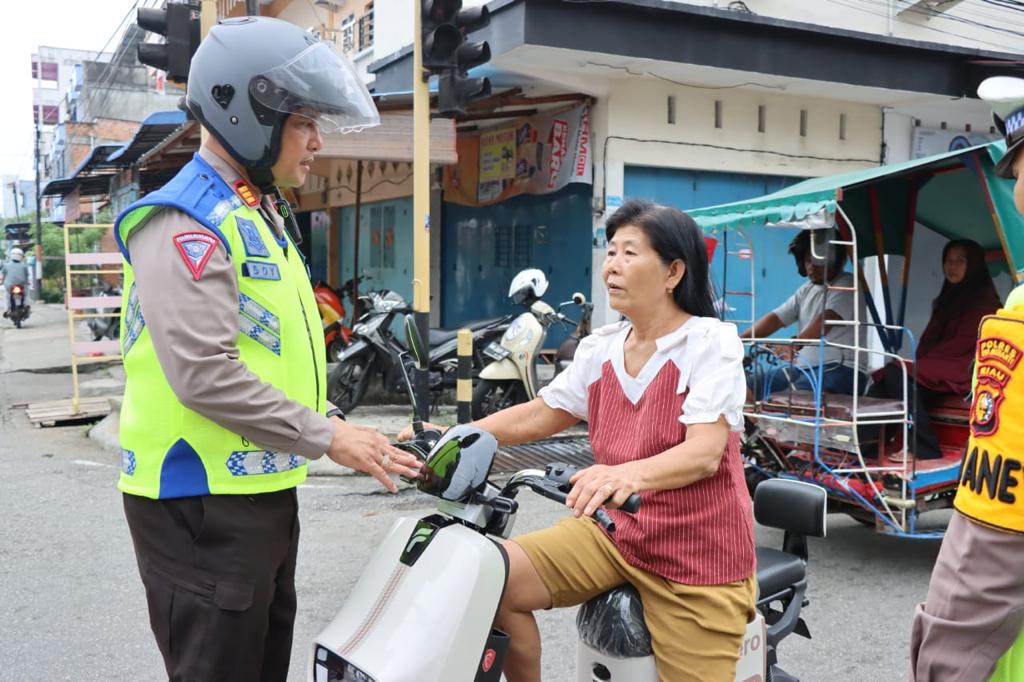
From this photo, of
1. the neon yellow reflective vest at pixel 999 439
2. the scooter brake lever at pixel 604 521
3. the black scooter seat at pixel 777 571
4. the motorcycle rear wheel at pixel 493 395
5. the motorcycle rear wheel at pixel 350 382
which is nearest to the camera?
the neon yellow reflective vest at pixel 999 439

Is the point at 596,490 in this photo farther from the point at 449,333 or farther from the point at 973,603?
the point at 449,333

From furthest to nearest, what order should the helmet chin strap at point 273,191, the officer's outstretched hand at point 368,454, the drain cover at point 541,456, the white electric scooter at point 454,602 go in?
the drain cover at point 541,456
the helmet chin strap at point 273,191
the officer's outstretched hand at point 368,454
the white electric scooter at point 454,602

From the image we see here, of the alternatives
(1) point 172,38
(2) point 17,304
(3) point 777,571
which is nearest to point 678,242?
(3) point 777,571

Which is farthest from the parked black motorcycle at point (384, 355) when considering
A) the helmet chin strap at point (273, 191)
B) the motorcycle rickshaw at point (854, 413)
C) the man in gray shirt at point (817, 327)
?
the helmet chin strap at point (273, 191)

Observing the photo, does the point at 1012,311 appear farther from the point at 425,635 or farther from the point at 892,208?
the point at 892,208

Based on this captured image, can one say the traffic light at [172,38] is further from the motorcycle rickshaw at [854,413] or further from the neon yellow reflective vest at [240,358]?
the neon yellow reflective vest at [240,358]

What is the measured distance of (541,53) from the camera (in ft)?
31.7

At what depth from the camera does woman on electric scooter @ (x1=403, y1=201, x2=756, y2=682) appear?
2.22 meters

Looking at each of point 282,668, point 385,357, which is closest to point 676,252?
point 282,668

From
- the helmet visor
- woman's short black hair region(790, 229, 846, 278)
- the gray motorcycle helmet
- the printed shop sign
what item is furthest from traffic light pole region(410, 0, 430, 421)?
the gray motorcycle helmet

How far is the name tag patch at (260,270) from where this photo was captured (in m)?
2.00

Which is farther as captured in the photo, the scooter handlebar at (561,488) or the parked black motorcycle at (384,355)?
the parked black motorcycle at (384,355)

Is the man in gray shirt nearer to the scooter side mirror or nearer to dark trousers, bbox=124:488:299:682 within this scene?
the scooter side mirror

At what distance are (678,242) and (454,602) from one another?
1.08m
